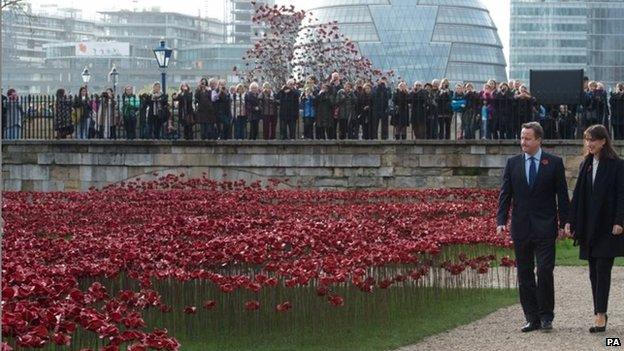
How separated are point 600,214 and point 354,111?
22.7 m

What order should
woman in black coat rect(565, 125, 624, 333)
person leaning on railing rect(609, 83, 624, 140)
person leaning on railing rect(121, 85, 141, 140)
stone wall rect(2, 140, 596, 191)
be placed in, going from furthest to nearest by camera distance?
person leaning on railing rect(121, 85, 141, 140), stone wall rect(2, 140, 596, 191), person leaning on railing rect(609, 83, 624, 140), woman in black coat rect(565, 125, 624, 333)

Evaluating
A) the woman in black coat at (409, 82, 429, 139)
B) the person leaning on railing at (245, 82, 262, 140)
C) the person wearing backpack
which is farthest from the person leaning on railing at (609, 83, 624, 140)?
the person leaning on railing at (245, 82, 262, 140)

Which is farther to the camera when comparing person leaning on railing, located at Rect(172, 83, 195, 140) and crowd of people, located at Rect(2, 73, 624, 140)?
person leaning on railing, located at Rect(172, 83, 195, 140)

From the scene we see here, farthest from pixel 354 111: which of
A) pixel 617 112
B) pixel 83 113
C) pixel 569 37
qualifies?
pixel 569 37

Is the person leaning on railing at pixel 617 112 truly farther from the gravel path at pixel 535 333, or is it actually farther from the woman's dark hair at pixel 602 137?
the woman's dark hair at pixel 602 137

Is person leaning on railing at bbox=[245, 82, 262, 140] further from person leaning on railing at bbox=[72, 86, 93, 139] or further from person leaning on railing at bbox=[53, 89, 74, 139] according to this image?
person leaning on railing at bbox=[53, 89, 74, 139]

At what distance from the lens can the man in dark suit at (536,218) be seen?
13.3m

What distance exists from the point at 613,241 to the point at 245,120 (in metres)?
23.9

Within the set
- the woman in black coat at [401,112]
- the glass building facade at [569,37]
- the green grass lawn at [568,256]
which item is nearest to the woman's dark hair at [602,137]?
the green grass lawn at [568,256]

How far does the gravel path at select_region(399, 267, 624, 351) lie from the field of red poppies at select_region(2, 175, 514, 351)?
2.98 feet

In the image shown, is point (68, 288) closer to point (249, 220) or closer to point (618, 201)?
point (618, 201)

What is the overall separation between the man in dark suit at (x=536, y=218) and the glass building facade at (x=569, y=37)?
461ft

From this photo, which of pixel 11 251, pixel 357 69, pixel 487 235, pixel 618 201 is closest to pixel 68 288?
pixel 11 251

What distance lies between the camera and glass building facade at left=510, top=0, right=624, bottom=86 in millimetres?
151000
